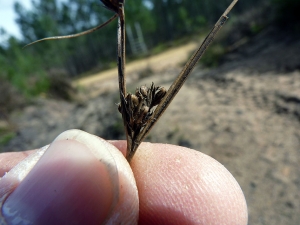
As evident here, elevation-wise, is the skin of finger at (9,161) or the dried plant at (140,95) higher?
the dried plant at (140,95)

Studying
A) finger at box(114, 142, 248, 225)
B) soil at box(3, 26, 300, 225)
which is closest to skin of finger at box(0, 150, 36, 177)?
finger at box(114, 142, 248, 225)

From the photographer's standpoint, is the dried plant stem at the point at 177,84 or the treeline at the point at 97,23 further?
the treeline at the point at 97,23

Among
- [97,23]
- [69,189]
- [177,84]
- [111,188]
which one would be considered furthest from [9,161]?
[97,23]

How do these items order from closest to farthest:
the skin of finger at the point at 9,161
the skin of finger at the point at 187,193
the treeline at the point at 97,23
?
the skin of finger at the point at 187,193 < the skin of finger at the point at 9,161 < the treeline at the point at 97,23

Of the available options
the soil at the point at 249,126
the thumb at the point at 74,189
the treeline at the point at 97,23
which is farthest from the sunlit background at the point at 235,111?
the treeline at the point at 97,23

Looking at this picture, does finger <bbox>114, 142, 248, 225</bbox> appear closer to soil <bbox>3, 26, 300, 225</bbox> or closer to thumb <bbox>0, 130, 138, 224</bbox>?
thumb <bbox>0, 130, 138, 224</bbox>

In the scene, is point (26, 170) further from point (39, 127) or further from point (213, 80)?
point (39, 127)

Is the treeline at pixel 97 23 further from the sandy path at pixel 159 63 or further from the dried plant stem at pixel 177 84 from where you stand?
the dried plant stem at pixel 177 84

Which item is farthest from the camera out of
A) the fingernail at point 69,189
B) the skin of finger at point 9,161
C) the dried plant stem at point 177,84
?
the skin of finger at point 9,161

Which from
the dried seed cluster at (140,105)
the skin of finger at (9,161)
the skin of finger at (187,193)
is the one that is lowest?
the skin of finger at (187,193)
